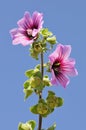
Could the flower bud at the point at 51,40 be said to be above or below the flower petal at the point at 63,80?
above

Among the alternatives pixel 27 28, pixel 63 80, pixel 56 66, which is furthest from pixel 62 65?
pixel 27 28

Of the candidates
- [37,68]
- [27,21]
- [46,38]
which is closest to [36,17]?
[27,21]

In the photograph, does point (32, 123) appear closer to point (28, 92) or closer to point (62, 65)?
point (28, 92)

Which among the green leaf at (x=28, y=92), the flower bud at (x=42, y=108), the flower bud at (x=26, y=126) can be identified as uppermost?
the green leaf at (x=28, y=92)

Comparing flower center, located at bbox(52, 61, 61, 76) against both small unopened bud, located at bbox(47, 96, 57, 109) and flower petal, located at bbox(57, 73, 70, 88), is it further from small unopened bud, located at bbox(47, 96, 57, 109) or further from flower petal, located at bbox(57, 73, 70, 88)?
small unopened bud, located at bbox(47, 96, 57, 109)

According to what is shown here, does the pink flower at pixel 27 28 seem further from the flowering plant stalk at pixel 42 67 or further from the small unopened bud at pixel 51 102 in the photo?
the small unopened bud at pixel 51 102

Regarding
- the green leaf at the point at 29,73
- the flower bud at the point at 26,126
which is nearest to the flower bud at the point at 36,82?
the green leaf at the point at 29,73
